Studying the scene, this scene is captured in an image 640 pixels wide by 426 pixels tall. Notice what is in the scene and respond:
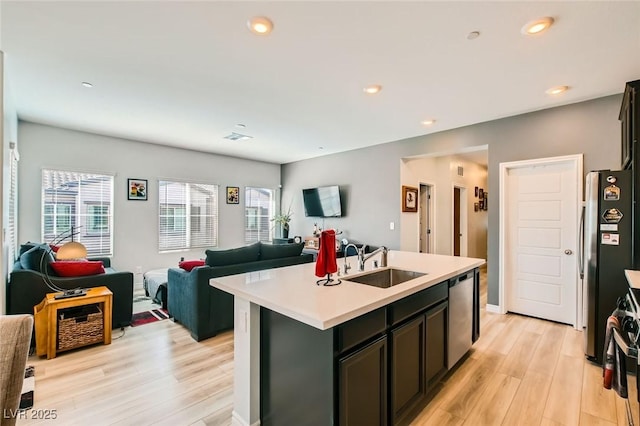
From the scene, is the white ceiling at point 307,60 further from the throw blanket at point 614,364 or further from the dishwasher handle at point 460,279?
the throw blanket at point 614,364

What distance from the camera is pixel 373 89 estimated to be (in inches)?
123

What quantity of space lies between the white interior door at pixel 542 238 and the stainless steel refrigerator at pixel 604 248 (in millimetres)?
923

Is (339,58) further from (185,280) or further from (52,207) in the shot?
(52,207)

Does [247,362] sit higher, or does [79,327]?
[247,362]

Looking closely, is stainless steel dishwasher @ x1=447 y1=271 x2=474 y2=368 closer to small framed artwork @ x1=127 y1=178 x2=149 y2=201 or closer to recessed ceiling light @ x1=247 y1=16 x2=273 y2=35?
recessed ceiling light @ x1=247 y1=16 x2=273 y2=35

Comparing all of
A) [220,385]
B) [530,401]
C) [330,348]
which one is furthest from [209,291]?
[530,401]

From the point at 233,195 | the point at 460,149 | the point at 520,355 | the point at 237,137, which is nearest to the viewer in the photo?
the point at 520,355

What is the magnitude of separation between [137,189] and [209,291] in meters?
3.41

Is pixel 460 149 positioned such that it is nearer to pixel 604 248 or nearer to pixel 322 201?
pixel 604 248

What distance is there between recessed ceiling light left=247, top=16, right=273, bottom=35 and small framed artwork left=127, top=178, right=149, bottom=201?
4.47 meters

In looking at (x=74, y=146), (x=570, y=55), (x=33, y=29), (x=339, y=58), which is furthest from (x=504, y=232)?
(x=74, y=146)

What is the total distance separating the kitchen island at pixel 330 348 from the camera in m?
1.40

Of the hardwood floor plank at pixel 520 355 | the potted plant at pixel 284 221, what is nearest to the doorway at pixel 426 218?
the hardwood floor plank at pixel 520 355

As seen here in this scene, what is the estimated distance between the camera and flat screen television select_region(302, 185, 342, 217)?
20.5ft
